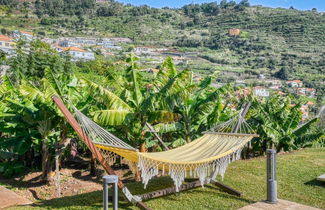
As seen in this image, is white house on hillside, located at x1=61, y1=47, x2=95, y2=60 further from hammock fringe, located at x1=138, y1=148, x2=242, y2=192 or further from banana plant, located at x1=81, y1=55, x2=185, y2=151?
hammock fringe, located at x1=138, y1=148, x2=242, y2=192

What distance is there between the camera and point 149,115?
6074mm

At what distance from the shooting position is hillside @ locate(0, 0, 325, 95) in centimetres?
6000

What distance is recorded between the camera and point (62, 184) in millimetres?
7348

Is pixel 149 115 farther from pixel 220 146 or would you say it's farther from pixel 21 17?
pixel 21 17

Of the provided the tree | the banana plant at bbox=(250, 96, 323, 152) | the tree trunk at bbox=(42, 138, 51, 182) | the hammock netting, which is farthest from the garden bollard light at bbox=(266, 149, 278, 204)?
the tree

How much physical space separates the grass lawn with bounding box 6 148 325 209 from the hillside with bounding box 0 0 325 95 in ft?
137

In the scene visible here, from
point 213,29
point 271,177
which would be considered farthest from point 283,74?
point 271,177

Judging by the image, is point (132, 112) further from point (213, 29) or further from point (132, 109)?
point (213, 29)

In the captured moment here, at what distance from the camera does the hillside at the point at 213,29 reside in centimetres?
6000

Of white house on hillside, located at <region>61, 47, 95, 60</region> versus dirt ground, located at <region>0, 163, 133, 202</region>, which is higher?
white house on hillside, located at <region>61, 47, 95, 60</region>

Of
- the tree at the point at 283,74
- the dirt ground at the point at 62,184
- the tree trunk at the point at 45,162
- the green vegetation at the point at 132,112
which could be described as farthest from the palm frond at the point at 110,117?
the tree at the point at 283,74


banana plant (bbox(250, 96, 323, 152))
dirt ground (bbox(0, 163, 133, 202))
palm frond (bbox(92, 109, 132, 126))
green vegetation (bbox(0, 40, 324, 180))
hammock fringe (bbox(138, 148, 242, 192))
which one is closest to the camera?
hammock fringe (bbox(138, 148, 242, 192))

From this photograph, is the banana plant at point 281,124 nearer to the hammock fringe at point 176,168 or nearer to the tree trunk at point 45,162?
the hammock fringe at point 176,168

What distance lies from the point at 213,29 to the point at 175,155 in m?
92.8
